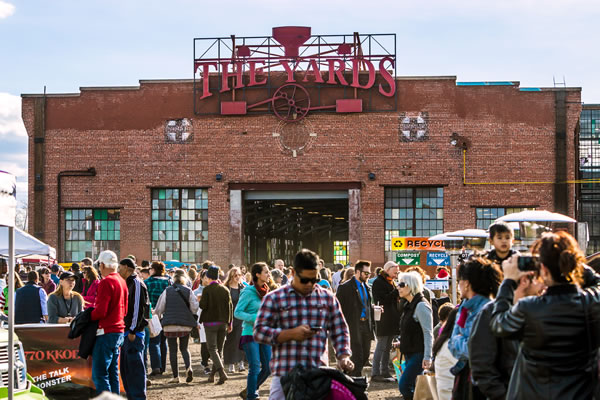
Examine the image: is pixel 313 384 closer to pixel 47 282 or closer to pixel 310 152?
pixel 47 282

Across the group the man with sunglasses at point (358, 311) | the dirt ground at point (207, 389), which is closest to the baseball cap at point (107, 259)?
the dirt ground at point (207, 389)

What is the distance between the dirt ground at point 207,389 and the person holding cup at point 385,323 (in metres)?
0.32

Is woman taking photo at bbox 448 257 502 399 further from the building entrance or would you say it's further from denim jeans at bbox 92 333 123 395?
the building entrance

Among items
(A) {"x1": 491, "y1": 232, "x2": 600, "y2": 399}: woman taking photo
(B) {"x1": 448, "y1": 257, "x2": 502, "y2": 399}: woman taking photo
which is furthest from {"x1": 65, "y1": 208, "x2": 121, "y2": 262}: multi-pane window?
(A) {"x1": 491, "y1": 232, "x2": 600, "y2": 399}: woman taking photo

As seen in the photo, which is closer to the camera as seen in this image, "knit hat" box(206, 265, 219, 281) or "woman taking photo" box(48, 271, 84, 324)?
"woman taking photo" box(48, 271, 84, 324)

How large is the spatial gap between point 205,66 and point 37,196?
8.71 metres

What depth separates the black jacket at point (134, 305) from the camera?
11.2 meters

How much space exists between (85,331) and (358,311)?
214 inches

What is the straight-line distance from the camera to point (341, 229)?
6047 cm

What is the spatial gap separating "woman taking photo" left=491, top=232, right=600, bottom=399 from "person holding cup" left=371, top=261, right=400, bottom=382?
31.6 feet

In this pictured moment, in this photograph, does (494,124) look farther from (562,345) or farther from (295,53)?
(562,345)

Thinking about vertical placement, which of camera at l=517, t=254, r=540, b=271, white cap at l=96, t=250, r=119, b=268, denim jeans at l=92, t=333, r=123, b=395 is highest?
camera at l=517, t=254, r=540, b=271

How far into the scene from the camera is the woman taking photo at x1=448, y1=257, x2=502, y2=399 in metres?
6.24

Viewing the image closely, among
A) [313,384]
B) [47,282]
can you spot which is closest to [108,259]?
[313,384]
